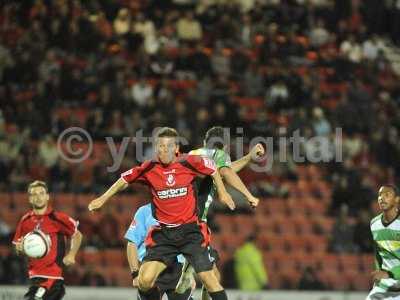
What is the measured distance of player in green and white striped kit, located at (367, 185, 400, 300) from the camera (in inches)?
399

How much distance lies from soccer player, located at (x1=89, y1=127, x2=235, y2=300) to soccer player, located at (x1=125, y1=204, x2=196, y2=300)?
0.99ft

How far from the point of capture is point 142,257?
1000 cm

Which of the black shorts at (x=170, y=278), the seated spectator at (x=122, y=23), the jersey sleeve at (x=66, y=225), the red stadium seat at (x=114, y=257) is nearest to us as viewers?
the black shorts at (x=170, y=278)

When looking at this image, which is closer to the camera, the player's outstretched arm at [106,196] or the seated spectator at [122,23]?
the player's outstretched arm at [106,196]

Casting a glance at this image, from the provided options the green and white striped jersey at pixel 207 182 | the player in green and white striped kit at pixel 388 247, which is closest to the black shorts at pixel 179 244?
the green and white striped jersey at pixel 207 182

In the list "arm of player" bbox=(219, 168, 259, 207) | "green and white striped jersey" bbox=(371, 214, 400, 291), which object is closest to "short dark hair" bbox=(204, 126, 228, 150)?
"arm of player" bbox=(219, 168, 259, 207)

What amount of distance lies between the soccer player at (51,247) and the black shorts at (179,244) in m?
1.40

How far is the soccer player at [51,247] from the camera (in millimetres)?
10531

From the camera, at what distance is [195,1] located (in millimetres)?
21750

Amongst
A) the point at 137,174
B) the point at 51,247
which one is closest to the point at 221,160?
the point at 137,174

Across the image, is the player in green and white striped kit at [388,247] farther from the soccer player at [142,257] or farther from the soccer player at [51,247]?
the soccer player at [51,247]

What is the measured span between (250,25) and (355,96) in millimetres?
2936
